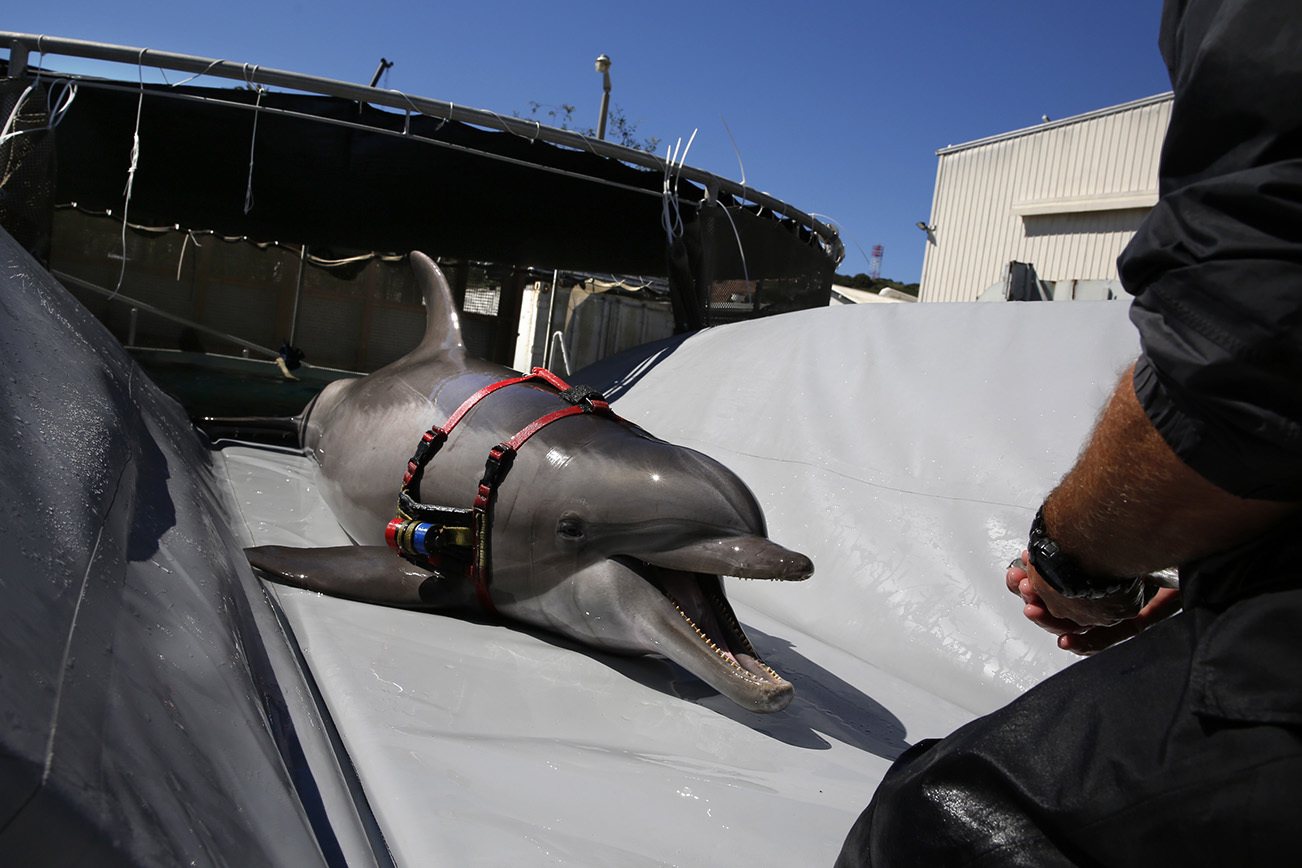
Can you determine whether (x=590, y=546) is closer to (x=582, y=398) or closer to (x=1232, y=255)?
(x=582, y=398)

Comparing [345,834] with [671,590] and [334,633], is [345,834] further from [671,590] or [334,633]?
[671,590]

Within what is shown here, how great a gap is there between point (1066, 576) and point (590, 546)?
1.68 meters

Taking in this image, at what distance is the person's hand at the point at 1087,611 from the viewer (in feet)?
4.91

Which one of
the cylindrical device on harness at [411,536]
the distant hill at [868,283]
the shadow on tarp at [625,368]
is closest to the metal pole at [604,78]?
the shadow on tarp at [625,368]

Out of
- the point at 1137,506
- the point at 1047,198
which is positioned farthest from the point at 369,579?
the point at 1047,198

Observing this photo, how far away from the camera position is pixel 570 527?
2879 mm

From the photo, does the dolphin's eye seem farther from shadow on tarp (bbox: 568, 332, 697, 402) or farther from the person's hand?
shadow on tarp (bbox: 568, 332, 697, 402)

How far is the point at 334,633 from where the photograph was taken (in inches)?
104

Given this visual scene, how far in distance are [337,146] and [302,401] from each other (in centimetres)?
381

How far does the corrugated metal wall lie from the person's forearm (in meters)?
16.4

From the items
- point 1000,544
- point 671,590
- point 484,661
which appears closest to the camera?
point 484,661

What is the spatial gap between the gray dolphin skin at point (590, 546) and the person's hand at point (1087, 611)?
2.65ft

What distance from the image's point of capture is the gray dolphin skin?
8.49 feet

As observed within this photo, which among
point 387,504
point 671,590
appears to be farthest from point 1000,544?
point 387,504
